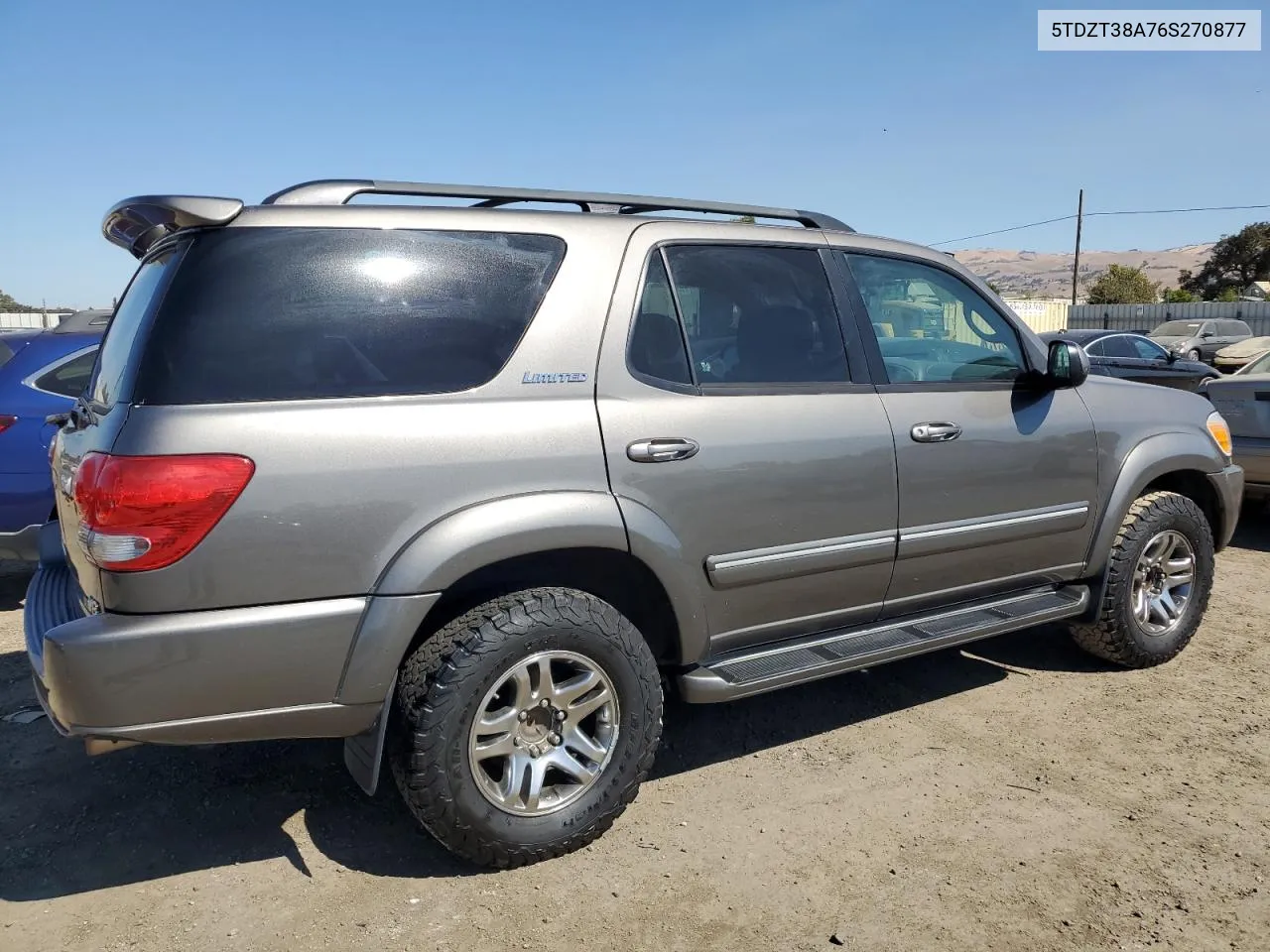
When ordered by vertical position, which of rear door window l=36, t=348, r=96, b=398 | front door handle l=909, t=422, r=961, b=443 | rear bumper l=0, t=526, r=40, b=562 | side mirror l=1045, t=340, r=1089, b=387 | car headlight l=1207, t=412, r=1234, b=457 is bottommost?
rear bumper l=0, t=526, r=40, b=562

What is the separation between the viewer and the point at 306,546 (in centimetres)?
244

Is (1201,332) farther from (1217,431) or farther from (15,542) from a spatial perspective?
(15,542)

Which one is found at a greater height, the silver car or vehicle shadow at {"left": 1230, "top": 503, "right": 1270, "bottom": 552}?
the silver car

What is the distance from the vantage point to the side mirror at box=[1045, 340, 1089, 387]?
387 centimetres

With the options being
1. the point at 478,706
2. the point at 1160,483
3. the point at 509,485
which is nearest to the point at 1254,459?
the point at 1160,483

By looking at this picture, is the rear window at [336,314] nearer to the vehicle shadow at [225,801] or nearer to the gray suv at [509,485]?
the gray suv at [509,485]

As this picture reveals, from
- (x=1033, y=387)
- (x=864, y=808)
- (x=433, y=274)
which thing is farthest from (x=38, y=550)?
(x=1033, y=387)

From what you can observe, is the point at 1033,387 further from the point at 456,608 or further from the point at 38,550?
the point at 38,550

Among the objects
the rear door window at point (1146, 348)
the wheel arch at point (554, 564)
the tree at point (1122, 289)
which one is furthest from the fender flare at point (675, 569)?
the tree at point (1122, 289)

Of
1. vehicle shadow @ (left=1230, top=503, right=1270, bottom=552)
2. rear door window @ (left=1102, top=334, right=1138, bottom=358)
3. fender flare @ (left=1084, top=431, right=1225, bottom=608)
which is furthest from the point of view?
rear door window @ (left=1102, top=334, right=1138, bottom=358)

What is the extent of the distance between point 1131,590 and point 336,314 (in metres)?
3.53

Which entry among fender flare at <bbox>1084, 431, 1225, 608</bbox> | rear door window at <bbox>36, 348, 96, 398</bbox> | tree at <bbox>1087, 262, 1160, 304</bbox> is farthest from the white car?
tree at <bbox>1087, 262, 1160, 304</bbox>

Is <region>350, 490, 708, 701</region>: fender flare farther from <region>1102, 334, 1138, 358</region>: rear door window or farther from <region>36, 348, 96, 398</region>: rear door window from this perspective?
<region>1102, 334, 1138, 358</region>: rear door window

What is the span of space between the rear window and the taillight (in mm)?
177
